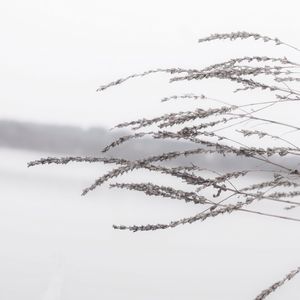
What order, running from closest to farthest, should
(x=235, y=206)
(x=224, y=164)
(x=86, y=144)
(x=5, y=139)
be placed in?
(x=235, y=206), (x=224, y=164), (x=86, y=144), (x=5, y=139)

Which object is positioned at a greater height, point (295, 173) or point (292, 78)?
point (292, 78)

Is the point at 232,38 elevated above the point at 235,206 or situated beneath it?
elevated above

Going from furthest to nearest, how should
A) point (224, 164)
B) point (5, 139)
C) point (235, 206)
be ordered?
1. point (5, 139)
2. point (224, 164)
3. point (235, 206)

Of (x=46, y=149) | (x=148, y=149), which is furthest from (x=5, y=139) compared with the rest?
(x=148, y=149)

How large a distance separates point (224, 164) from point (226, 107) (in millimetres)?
890

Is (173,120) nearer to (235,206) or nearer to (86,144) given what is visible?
(235,206)

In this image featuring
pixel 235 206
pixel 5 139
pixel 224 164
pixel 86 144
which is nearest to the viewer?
pixel 235 206

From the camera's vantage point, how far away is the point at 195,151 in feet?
3.20

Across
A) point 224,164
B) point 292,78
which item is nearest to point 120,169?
point 292,78

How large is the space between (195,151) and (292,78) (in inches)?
9.0

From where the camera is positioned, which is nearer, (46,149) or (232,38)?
(232,38)

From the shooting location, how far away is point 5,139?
7.43 ft

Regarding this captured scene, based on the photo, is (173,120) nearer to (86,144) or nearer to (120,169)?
(120,169)

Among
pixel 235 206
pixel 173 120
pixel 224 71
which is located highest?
pixel 224 71
